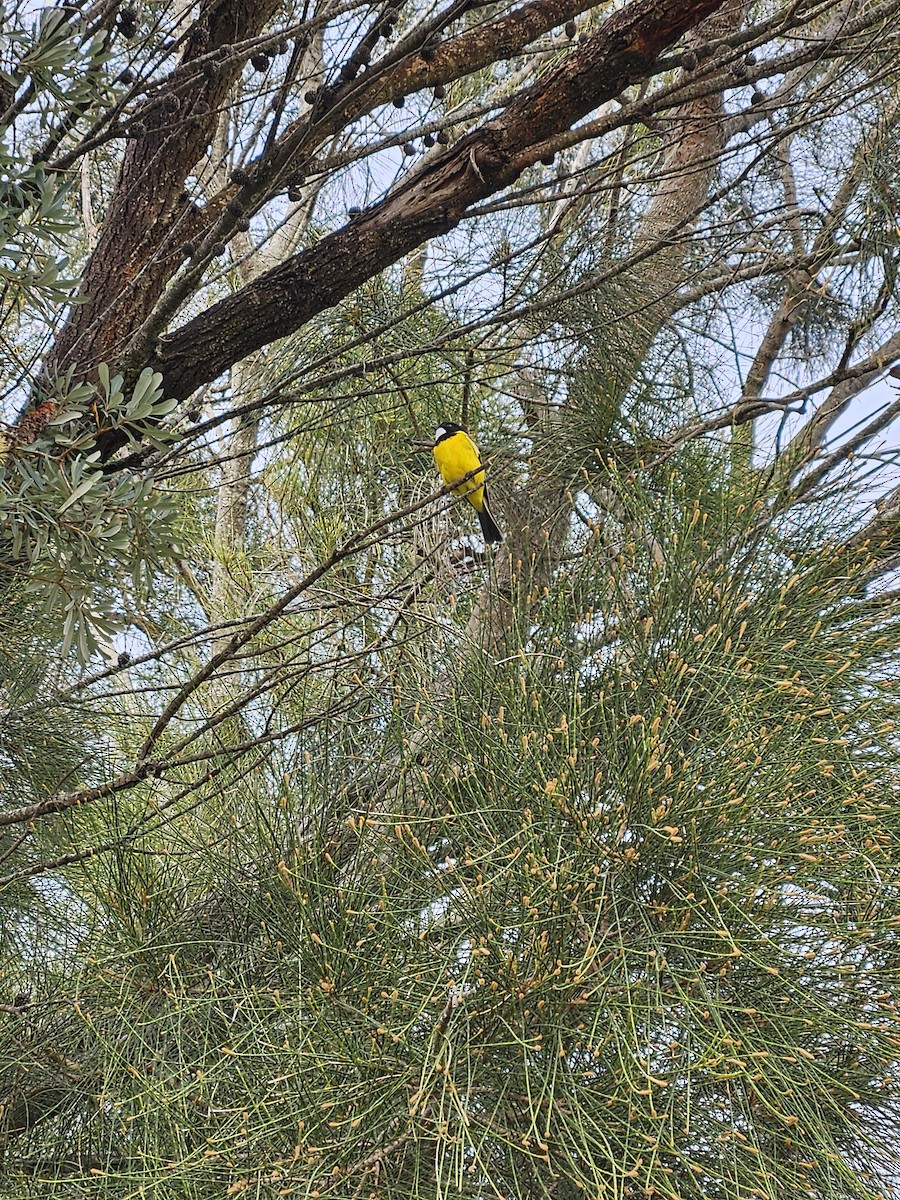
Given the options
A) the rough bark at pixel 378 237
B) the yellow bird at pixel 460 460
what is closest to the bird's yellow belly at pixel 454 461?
the yellow bird at pixel 460 460

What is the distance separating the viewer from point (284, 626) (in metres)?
1.92

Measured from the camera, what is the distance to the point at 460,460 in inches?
73.2

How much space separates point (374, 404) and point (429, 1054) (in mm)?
1240

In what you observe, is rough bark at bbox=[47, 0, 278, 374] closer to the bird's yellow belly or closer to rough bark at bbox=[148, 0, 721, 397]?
rough bark at bbox=[148, 0, 721, 397]

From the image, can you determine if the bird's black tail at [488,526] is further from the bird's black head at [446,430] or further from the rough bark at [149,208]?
the rough bark at [149,208]

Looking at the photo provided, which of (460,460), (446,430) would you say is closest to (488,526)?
(460,460)

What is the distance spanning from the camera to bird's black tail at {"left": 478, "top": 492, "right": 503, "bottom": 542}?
1671 mm

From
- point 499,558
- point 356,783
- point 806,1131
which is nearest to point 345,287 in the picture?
point 499,558

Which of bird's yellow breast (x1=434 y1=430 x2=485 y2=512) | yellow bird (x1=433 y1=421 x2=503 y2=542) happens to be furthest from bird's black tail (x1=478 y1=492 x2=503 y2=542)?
bird's yellow breast (x1=434 y1=430 x2=485 y2=512)

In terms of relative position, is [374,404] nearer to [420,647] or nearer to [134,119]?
[420,647]

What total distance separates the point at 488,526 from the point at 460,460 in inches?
7.7

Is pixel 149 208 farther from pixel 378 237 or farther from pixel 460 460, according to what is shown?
pixel 460 460

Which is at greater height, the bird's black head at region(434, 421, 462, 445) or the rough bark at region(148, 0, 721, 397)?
the rough bark at region(148, 0, 721, 397)

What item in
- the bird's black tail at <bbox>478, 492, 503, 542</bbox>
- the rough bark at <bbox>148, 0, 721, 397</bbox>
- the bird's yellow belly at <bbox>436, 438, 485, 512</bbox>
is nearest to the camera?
the rough bark at <bbox>148, 0, 721, 397</bbox>
